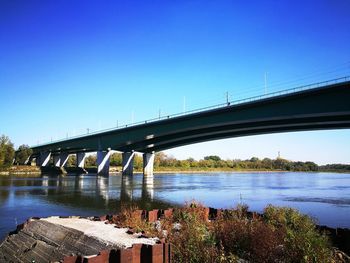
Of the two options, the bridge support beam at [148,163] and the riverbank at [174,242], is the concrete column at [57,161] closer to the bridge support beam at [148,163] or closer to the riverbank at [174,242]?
the bridge support beam at [148,163]

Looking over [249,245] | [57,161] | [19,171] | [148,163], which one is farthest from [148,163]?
[249,245]

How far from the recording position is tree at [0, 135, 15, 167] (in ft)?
316

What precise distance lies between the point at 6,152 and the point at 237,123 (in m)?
75.0

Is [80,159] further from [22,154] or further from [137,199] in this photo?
[137,199]

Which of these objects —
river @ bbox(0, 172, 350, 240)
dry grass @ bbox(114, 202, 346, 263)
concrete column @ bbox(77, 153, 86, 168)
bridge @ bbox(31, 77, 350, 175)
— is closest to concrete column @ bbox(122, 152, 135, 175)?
bridge @ bbox(31, 77, 350, 175)

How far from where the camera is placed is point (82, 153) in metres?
122

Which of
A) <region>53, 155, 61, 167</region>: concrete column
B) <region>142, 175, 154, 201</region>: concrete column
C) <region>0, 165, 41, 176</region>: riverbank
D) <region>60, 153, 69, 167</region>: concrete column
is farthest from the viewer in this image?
<region>53, 155, 61, 167</region>: concrete column

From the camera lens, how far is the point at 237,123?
59.0m

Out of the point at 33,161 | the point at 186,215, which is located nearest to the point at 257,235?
the point at 186,215

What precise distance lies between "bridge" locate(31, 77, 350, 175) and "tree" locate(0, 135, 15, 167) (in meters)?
15.6

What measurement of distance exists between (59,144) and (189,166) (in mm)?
90483

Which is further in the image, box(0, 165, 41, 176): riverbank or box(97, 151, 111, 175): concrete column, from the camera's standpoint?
box(97, 151, 111, 175): concrete column

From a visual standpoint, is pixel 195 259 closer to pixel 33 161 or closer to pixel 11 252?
pixel 11 252

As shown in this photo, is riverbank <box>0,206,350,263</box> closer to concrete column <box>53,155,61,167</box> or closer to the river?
the river
